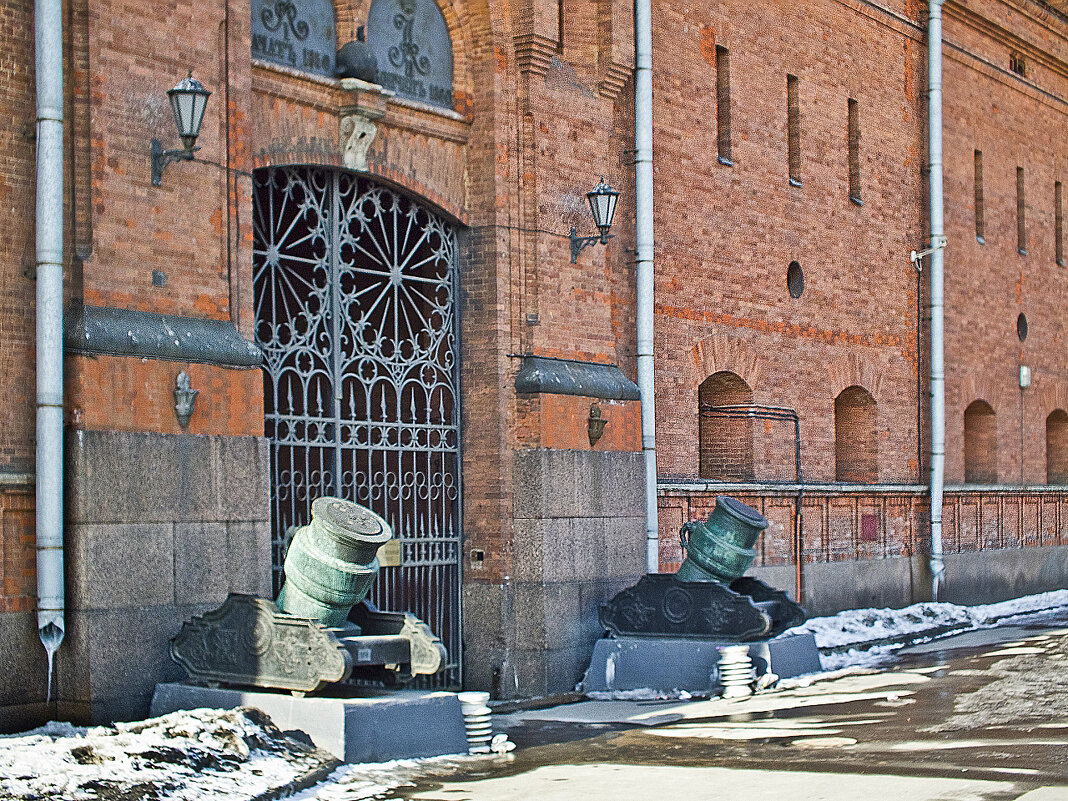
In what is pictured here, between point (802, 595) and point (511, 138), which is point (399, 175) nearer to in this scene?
point (511, 138)

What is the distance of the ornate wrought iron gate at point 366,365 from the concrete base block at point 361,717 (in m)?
2.12

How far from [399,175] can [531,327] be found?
5.71ft

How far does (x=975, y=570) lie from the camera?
21.5m

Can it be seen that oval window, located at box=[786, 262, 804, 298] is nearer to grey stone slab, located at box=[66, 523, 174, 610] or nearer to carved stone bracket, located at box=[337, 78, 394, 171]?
carved stone bracket, located at box=[337, 78, 394, 171]

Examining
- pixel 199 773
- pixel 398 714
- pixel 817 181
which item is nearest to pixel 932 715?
pixel 398 714

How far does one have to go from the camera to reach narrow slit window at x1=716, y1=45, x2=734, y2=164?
1692 centimetres

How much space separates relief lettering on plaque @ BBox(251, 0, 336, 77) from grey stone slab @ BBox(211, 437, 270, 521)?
2.97 m

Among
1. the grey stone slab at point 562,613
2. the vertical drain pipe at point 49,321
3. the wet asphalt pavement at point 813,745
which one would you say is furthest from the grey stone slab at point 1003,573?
the vertical drain pipe at point 49,321

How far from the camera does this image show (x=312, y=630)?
9.66 meters

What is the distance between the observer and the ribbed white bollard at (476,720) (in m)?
10.2

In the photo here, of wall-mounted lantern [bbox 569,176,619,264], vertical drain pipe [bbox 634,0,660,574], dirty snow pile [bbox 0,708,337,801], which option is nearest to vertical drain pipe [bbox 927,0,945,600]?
vertical drain pipe [bbox 634,0,660,574]

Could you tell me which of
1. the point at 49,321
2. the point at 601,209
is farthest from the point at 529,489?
the point at 49,321

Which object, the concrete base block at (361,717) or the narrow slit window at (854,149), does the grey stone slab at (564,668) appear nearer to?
the concrete base block at (361,717)

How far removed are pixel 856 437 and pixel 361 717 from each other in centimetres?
1123
